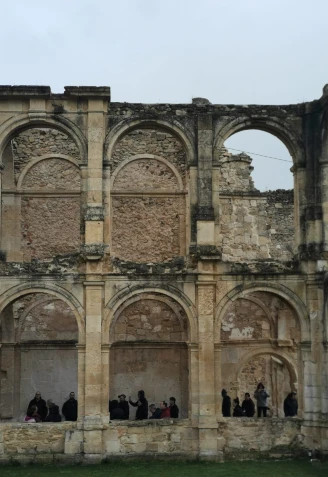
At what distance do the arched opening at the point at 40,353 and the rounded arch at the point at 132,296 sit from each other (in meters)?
4.40

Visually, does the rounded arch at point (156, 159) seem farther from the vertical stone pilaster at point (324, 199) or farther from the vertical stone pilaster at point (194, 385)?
the vertical stone pilaster at point (194, 385)

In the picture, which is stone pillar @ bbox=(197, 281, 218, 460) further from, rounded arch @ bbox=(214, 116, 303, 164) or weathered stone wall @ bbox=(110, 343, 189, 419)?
weathered stone wall @ bbox=(110, 343, 189, 419)

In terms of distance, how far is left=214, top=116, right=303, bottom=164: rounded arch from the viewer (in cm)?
1920

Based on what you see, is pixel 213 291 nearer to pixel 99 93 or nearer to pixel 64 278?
pixel 64 278

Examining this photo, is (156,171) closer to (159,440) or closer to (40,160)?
(40,160)

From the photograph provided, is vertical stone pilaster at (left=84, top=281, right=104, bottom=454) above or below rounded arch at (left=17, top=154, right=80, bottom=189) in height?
below

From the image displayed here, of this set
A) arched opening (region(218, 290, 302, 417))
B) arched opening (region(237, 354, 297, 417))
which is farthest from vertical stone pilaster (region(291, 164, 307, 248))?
arched opening (region(237, 354, 297, 417))

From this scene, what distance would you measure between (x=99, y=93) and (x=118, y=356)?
8.26 meters

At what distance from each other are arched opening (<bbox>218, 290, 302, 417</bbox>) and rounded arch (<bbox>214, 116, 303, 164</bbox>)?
5.26m

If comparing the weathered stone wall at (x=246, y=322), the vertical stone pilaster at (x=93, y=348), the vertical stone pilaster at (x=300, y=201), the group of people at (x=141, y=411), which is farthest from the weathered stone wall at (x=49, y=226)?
the vertical stone pilaster at (x=300, y=201)

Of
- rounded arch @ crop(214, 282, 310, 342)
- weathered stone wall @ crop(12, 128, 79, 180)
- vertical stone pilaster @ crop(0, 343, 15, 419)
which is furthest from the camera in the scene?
weathered stone wall @ crop(12, 128, 79, 180)

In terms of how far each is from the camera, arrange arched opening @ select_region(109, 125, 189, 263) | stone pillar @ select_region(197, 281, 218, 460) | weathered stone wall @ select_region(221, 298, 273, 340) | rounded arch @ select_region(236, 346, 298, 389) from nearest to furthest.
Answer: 1. stone pillar @ select_region(197, 281, 218, 460)
2. rounded arch @ select_region(236, 346, 298, 389)
3. weathered stone wall @ select_region(221, 298, 273, 340)
4. arched opening @ select_region(109, 125, 189, 263)

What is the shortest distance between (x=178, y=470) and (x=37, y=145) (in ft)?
39.1

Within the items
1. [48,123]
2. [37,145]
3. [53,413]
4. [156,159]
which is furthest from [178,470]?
[37,145]
